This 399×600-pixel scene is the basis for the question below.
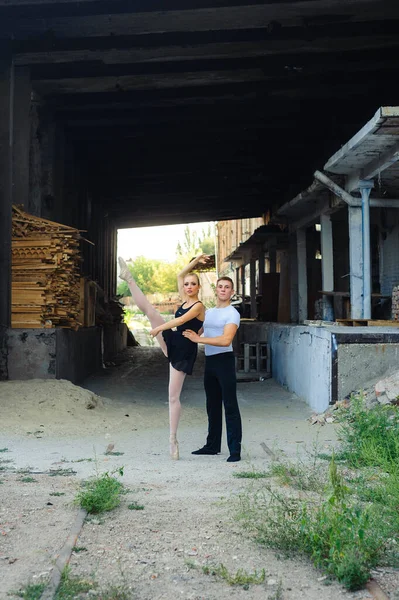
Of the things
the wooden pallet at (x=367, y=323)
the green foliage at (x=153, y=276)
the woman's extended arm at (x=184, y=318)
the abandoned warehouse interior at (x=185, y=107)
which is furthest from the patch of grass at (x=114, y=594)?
the green foliage at (x=153, y=276)

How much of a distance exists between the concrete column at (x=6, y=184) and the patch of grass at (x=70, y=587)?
890 cm

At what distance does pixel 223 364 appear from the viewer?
7031 mm

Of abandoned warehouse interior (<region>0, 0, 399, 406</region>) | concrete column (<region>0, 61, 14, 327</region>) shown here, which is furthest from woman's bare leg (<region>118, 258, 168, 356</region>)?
concrete column (<region>0, 61, 14, 327</region>)

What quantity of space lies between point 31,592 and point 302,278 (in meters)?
16.1

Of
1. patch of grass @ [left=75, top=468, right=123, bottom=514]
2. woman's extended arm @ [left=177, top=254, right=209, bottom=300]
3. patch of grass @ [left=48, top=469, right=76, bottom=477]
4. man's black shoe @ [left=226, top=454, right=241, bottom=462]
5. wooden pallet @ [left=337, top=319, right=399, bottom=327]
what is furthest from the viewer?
wooden pallet @ [left=337, top=319, right=399, bottom=327]

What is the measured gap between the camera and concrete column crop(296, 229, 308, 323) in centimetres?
1894

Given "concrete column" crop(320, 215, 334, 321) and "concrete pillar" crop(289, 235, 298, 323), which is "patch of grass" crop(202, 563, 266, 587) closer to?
"concrete column" crop(320, 215, 334, 321)

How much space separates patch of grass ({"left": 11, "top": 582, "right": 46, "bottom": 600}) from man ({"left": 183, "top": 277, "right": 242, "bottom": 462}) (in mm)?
3607

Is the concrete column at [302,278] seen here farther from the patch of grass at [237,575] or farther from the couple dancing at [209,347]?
the patch of grass at [237,575]

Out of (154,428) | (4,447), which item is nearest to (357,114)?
(154,428)

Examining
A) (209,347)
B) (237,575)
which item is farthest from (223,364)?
(237,575)

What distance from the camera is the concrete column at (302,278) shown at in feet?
62.1

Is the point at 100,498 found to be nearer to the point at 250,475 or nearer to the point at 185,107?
the point at 250,475

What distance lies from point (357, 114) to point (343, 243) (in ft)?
14.1
